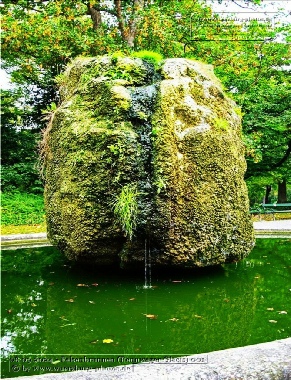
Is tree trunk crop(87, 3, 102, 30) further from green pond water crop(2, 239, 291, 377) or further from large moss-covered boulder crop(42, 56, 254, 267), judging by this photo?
green pond water crop(2, 239, 291, 377)

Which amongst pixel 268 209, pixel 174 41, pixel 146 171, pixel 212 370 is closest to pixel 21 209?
pixel 174 41

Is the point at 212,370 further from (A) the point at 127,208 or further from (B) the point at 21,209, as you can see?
(B) the point at 21,209

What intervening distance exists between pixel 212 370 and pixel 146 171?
134 inches

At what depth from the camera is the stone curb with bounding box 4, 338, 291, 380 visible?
204 cm

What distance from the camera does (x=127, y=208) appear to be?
16.7 ft

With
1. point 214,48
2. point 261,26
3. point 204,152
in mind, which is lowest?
point 204,152

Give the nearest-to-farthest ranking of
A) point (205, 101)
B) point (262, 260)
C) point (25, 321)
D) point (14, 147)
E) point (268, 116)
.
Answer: point (25, 321) → point (205, 101) → point (262, 260) → point (268, 116) → point (14, 147)

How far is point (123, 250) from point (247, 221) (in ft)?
6.04

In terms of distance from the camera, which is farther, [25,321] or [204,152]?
[204,152]

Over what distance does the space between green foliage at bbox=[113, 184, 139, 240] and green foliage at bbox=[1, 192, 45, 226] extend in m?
9.56

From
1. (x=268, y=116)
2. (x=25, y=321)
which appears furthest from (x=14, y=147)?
(x=25, y=321)

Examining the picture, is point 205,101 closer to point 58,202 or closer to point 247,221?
point 247,221

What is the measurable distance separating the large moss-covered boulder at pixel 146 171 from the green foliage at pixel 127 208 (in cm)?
1

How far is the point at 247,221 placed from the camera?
238 inches
